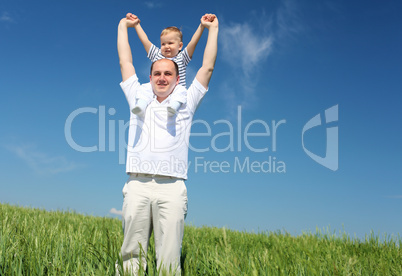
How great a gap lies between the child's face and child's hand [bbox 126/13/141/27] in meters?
0.73

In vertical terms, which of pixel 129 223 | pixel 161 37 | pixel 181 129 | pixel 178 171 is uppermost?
pixel 161 37

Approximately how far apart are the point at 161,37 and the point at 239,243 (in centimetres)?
318

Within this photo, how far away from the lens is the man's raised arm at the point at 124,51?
3.18m

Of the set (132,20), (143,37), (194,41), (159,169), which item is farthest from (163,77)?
(143,37)

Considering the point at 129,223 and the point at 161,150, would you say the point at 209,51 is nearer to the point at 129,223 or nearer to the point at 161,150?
the point at 161,150

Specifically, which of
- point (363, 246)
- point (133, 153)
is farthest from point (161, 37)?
point (363, 246)

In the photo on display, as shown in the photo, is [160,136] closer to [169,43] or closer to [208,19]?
[208,19]

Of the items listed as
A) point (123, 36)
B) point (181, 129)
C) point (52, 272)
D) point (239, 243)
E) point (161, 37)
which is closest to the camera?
point (52, 272)

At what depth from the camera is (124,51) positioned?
3.28 metres

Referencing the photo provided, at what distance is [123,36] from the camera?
3385 millimetres

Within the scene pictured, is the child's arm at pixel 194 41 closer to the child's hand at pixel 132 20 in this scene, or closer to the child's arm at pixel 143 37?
the child's arm at pixel 143 37

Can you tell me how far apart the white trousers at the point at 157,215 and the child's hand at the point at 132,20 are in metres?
1.76

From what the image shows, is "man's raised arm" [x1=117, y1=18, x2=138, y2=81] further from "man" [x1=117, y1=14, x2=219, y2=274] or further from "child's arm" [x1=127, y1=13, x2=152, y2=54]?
"child's arm" [x1=127, y1=13, x2=152, y2=54]

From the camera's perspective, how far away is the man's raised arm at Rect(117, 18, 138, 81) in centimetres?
318
